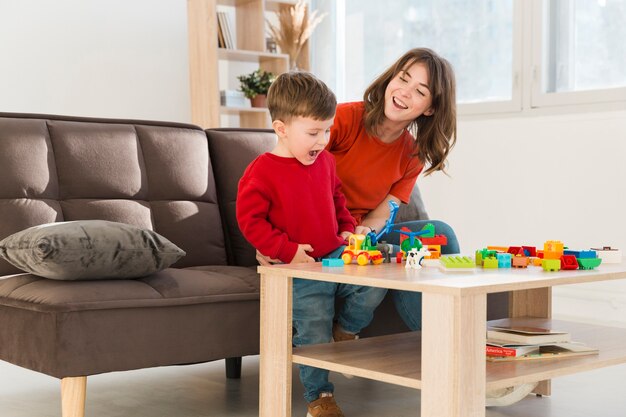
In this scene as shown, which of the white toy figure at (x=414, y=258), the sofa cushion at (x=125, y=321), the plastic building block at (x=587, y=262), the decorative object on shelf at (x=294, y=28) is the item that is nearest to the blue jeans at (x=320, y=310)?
the sofa cushion at (x=125, y=321)

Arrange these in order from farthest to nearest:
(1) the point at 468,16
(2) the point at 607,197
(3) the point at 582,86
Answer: (1) the point at 468,16
(3) the point at 582,86
(2) the point at 607,197

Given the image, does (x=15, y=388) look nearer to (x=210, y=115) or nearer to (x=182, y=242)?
(x=182, y=242)

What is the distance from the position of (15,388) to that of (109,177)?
2.27 ft

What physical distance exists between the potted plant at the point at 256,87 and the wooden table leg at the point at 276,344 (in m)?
3.48

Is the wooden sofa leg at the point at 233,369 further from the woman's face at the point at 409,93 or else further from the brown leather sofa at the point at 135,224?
the woman's face at the point at 409,93

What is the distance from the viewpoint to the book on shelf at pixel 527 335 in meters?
1.87

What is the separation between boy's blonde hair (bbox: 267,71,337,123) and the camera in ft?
6.78

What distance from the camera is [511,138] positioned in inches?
176

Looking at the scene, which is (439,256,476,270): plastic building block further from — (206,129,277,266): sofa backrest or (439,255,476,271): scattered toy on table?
(206,129,277,266): sofa backrest

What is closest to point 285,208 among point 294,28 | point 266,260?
point 266,260

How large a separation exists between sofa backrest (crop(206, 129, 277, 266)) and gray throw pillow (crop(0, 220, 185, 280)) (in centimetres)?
56

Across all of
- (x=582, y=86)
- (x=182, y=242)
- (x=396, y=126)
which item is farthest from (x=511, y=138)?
(x=182, y=242)

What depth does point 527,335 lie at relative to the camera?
75.4 inches

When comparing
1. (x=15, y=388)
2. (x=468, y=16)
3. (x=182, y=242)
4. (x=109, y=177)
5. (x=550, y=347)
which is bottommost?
A: (x=15, y=388)
